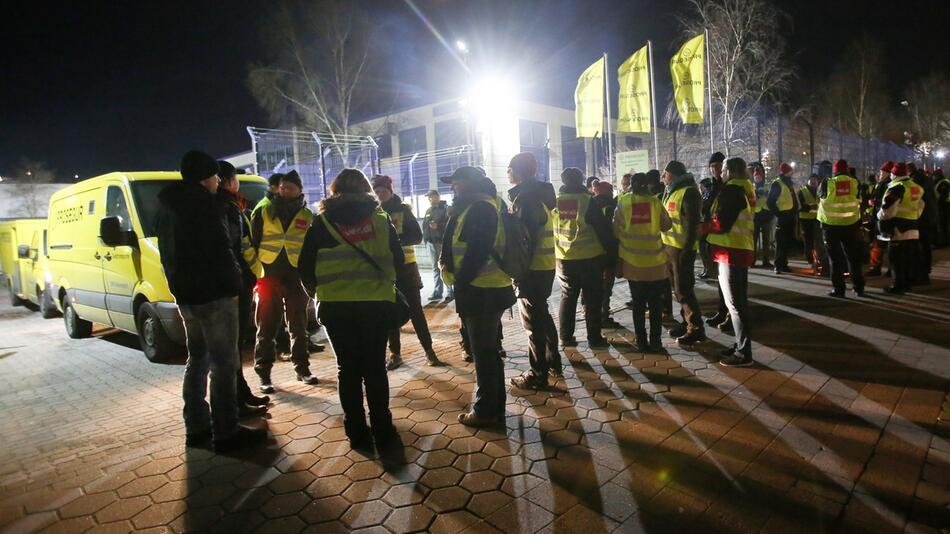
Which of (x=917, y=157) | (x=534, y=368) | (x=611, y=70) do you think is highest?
(x=611, y=70)

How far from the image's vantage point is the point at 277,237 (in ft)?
16.4

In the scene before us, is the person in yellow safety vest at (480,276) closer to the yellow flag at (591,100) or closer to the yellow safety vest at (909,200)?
the yellow safety vest at (909,200)

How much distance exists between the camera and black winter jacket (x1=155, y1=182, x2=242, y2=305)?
3459mm

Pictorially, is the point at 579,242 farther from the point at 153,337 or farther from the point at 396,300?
the point at 153,337

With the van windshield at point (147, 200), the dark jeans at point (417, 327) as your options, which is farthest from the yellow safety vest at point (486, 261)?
the van windshield at point (147, 200)

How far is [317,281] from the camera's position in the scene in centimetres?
354

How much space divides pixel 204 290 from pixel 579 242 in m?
3.50

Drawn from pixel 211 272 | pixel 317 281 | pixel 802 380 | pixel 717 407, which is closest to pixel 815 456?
pixel 717 407

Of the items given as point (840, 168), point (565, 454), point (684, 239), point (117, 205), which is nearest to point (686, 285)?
point (684, 239)

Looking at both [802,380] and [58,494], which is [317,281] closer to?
[58,494]

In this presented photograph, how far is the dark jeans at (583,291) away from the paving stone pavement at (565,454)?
13.5 inches

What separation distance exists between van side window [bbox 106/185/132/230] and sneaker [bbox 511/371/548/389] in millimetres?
5199

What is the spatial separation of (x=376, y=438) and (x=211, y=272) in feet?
5.17

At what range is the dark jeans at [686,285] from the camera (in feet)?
19.0
